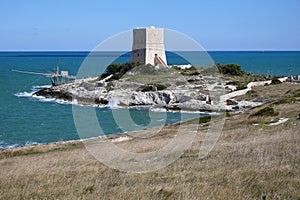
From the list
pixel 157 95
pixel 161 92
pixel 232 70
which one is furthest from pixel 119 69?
pixel 161 92

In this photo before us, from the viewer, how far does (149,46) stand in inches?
2518

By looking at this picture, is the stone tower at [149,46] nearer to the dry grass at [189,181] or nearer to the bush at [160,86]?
the bush at [160,86]

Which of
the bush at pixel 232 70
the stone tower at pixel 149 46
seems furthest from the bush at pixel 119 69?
the bush at pixel 232 70

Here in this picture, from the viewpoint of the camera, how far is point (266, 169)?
23.3 ft

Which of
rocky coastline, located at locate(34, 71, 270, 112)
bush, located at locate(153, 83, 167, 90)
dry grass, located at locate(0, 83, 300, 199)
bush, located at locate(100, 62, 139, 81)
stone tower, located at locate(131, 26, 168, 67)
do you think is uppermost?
stone tower, located at locate(131, 26, 168, 67)

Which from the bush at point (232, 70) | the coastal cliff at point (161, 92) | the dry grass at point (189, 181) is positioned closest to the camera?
the dry grass at point (189, 181)

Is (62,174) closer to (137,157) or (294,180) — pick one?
(137,157)

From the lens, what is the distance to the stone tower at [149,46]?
201 feet

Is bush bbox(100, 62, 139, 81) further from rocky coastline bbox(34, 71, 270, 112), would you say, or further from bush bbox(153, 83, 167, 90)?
bush bbox(153, 83, 167, 90)

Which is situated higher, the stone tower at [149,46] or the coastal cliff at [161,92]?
the stone tower at [149,46]

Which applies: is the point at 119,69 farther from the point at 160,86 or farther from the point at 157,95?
the point at 157,95

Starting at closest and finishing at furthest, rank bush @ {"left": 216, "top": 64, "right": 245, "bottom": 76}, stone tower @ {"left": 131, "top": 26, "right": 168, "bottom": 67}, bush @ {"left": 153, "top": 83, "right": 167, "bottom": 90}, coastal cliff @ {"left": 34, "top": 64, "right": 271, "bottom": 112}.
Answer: coastal cliff @ {"left": 34, "top": 64, "right": 271, "bottom": 112}
bush @ {"left": 153, "top": 83, "right": 167, "bottom": 90}
stone tower @ {"left": 131, "top": 26, "right": 168, "bottom": 67}
bush @ {"left": 216, "top": 64, "right": 245, "bottom": 76}

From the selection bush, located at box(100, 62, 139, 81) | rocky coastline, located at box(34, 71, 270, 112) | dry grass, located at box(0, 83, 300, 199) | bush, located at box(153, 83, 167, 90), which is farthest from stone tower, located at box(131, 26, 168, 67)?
dry grass, located at box(0, 83, 300, 199)

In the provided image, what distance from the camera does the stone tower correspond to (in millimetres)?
61406
